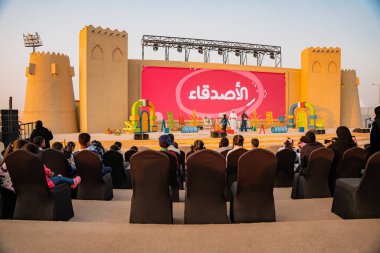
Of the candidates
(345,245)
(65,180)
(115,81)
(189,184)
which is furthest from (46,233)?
(115,81)

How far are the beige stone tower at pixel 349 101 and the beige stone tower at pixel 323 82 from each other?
1167 millimetres

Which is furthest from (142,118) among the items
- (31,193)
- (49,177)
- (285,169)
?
(31,193)

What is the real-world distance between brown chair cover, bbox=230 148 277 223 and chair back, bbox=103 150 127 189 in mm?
2692

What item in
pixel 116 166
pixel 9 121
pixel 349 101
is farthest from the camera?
pixel 349 101

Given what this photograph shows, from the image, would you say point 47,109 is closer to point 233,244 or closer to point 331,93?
point 233,244

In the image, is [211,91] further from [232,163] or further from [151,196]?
[151,196]

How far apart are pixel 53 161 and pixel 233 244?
3.01m

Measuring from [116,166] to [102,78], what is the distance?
1417 centimetres

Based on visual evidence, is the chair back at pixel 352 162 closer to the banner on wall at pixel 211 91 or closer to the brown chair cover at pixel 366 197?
the brown chair cover at pixel 366 197

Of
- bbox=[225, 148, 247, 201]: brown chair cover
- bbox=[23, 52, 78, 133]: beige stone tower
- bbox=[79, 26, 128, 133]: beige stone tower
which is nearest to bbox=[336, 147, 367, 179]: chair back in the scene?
bbox=[225, 148, 247, 201]: brown chair cover

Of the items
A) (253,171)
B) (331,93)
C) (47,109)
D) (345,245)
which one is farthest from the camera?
(331,93)

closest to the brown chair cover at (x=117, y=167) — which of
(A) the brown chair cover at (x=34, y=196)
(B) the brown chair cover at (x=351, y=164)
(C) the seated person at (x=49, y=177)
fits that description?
(C) the seated person at (x=49, y=177)

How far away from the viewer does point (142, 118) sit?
16.8 m

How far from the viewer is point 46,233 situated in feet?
9.39
